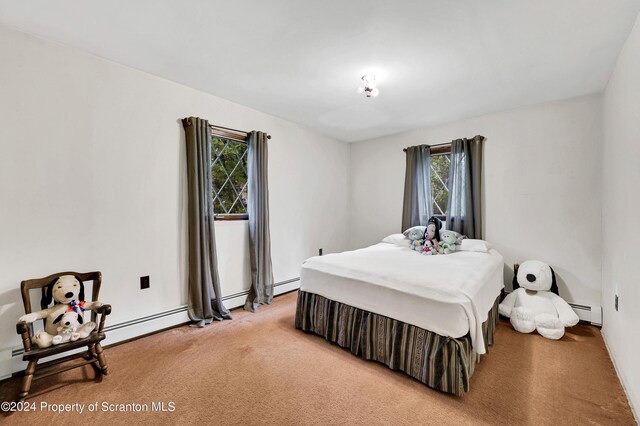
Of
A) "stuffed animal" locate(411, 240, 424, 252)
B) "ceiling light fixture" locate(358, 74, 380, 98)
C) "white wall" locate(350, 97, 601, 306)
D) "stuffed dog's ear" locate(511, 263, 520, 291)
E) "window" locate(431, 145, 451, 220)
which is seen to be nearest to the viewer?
"ceiling light fixture" locate(358, 74, 380, 98)

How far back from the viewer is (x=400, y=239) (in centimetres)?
361

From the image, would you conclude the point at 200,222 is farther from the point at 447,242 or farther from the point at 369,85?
the point at 447,242

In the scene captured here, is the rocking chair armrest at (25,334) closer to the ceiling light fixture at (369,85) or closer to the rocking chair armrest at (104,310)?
the rocking chair armrest at (104,310)

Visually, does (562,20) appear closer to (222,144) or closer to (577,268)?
(577,268)

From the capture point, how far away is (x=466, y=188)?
338 cm

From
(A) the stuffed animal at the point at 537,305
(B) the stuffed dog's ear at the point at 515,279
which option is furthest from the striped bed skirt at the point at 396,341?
(B) the stuffed dog's ear at the point at 515,279

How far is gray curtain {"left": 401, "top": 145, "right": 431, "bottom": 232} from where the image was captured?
12.5ft

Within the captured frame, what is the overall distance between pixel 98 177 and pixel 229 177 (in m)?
1.23

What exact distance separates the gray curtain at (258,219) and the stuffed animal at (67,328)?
1.58m

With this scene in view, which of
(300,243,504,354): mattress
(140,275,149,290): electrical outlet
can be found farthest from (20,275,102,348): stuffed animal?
(300,243,504,354): mattress

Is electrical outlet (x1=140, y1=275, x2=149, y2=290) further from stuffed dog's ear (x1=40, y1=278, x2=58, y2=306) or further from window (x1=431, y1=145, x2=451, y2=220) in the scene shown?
window (x1=431, y1=145, x2=451, y2=220)

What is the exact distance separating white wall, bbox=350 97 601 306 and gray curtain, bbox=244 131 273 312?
2.45 metres

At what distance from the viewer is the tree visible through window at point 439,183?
12.5 feet

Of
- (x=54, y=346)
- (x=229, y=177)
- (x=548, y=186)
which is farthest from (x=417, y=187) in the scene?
(x=54, y=346)
